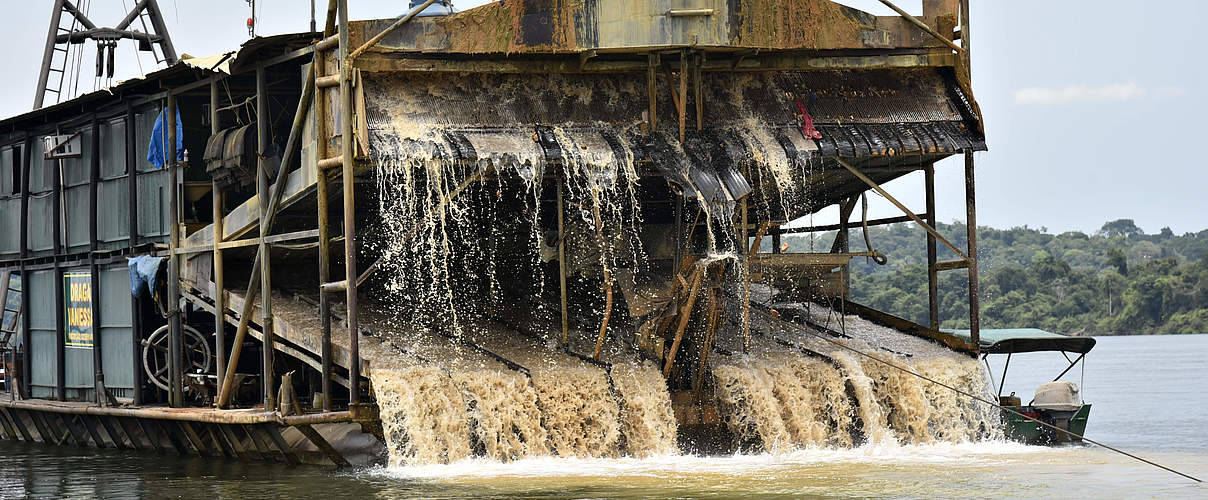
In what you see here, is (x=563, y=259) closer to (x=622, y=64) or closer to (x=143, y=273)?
(x=622, y=64)

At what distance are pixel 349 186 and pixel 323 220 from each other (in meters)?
0.76

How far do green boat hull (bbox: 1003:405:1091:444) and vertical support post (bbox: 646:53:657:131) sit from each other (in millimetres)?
5872

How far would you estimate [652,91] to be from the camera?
1856 cm

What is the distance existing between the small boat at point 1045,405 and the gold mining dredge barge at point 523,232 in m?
0.65

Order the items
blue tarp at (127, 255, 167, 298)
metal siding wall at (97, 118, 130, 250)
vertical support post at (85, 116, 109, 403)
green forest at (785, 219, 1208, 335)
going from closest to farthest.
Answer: blue tarp at (127, 255, 167, 298), metal siding wall at (97, 118, 130, 250), vertical support post at (85, 116, 109, 403), green forest at (785, 219, 1208, 335)

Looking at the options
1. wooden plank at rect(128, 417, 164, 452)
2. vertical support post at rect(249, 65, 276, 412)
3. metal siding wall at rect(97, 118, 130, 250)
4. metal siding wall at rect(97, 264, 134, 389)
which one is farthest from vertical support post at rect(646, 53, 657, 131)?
wooden plank at rect(128, 417, 164, 452)

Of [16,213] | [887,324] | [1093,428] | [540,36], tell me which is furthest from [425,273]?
[1093,428]

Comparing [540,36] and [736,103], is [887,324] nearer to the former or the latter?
[736,103]

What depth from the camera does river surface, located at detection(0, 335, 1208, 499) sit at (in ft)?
51.0

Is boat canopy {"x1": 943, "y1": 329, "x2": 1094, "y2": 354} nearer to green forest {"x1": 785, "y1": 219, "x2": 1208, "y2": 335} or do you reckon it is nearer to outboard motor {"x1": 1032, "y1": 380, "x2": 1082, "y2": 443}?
outboard motor {"x1": 1032, "y1": 380, "x2": 1082, "y2": 443}

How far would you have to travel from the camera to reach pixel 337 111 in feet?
59.0

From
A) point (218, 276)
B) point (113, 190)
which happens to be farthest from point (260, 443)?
point (113, 190)

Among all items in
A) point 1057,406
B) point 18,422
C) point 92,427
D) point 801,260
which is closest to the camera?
point 801,260

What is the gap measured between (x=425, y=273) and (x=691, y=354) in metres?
4.14
